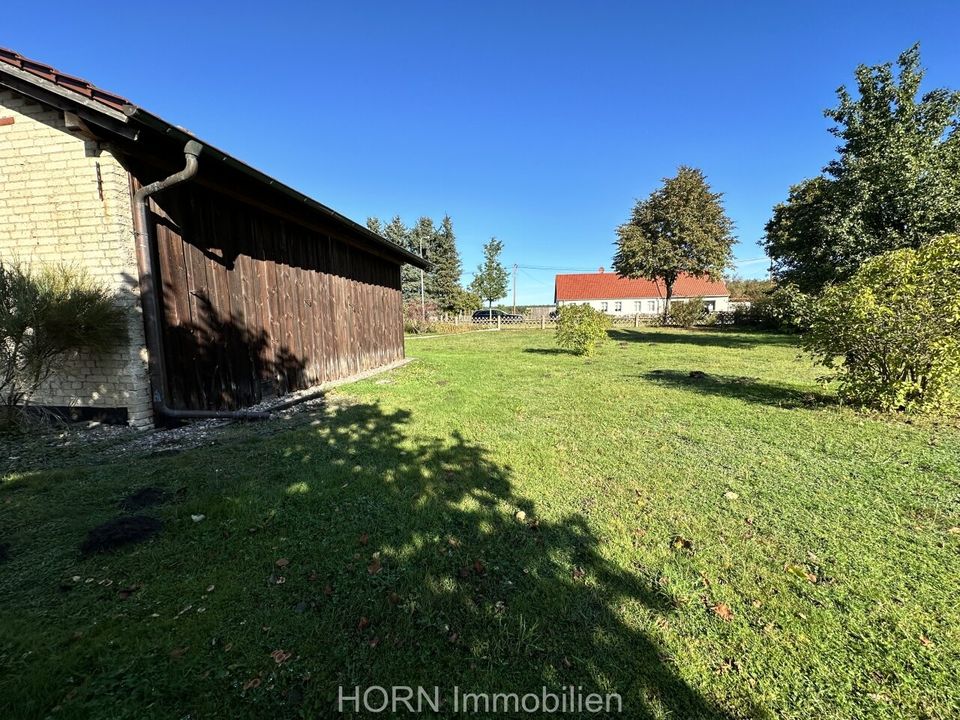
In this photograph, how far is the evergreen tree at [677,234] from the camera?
75.5ft

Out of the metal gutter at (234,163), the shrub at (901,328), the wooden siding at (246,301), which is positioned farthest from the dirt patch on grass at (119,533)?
the shrub at (901,328)

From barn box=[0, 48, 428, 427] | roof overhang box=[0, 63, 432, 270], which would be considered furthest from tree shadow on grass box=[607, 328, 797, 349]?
roof overhang box=[0, 63, 432, 270]

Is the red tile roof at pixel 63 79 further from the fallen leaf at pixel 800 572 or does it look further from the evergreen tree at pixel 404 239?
the evergreen tree at pixel 404 239

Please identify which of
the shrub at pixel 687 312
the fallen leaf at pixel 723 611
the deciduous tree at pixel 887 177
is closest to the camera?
the fallen leaf at pixel 723 611

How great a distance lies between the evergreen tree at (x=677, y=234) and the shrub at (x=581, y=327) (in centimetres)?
1210

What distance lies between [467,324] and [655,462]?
1063 inches

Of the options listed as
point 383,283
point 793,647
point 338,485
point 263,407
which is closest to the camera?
point 793,647

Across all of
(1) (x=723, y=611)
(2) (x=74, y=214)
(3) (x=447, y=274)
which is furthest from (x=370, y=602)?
(3) (x=447, y=274)

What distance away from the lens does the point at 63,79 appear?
13.9ft

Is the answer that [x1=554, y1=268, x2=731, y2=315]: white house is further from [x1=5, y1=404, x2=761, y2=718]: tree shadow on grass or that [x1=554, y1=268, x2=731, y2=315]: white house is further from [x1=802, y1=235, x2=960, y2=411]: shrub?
A: [x1=5, y1=404, x2=761, y2=718]: tree shadow on grass

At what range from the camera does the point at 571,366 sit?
10711mm

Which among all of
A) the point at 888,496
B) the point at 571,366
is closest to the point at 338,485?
the point at 888,496

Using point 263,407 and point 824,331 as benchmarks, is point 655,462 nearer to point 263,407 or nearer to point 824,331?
→ point 824,331

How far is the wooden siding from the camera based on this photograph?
5148mm
